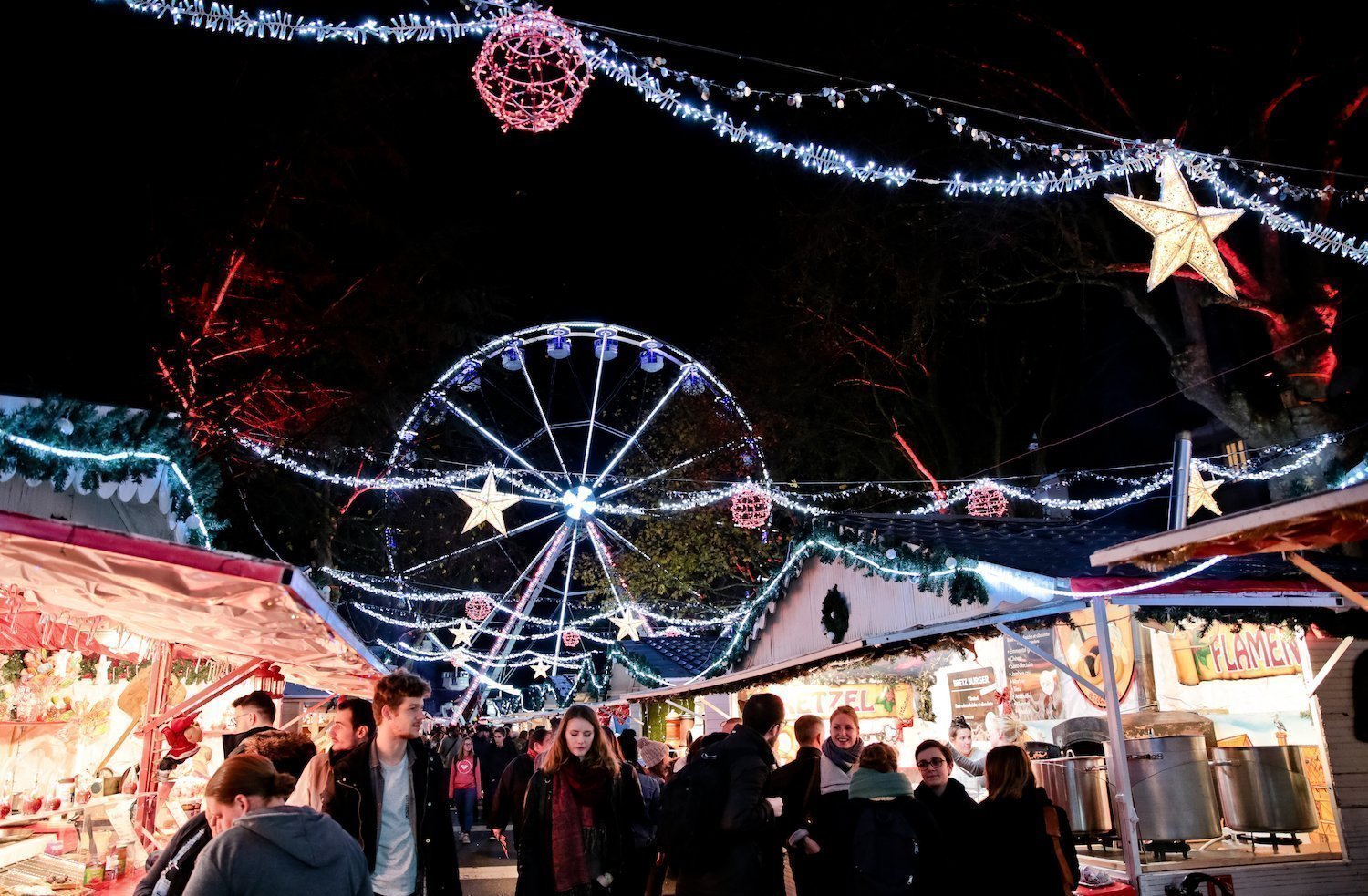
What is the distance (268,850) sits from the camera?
8.09ft

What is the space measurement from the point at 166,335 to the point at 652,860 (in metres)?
7.68

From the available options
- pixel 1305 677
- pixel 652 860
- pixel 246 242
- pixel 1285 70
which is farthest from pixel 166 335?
pixel 1285 70

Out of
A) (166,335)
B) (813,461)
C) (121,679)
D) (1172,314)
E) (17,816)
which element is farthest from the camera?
(813,461)

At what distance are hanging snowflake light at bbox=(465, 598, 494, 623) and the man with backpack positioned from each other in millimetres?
20782

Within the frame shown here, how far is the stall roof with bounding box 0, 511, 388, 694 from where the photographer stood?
3.78 m

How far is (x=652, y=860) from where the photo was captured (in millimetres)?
4824

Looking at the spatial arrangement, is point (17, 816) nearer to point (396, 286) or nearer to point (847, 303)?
point (396, 286)

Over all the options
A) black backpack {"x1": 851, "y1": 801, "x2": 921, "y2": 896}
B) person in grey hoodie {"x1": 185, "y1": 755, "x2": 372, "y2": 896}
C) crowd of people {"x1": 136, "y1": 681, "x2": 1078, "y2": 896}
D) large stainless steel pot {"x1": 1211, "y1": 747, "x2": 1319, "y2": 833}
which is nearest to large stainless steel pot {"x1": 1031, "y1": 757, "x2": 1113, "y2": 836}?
large stainless steel pot {"x1": 1211, "y1": 747, "x2": 1319, "y2": 833}

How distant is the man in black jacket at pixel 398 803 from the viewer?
367 centimetres

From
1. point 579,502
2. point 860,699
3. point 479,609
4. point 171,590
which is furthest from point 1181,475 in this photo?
point 479,609

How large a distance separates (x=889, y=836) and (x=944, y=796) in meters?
0.80

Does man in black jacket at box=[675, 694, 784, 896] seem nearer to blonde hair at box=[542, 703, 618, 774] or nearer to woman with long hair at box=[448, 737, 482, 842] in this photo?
blonde hair at box=[542, 703, 618, 774]

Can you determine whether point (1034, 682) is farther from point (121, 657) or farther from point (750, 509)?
point (121, 657)

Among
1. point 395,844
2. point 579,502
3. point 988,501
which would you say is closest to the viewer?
point 395,844
